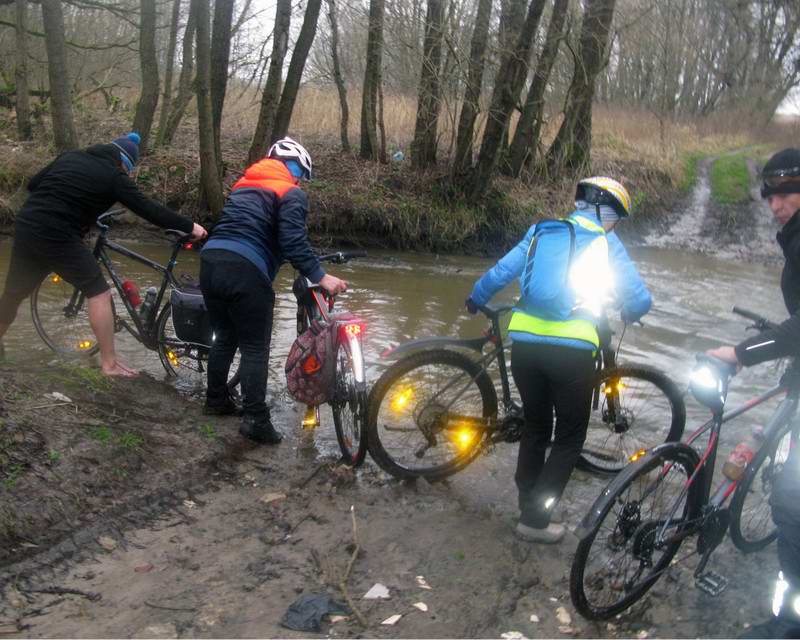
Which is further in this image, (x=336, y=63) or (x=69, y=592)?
(x=336, y=63)

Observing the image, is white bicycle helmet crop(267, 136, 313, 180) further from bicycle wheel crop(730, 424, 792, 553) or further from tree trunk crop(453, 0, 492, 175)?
tree trunk crop(453, 0, 492, 175)

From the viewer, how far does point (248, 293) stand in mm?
4895

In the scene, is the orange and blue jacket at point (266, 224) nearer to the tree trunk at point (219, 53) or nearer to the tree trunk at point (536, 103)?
the tree trunk at point (219, 53)

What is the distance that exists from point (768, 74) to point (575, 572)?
1455 inches

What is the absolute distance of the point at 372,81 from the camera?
1622 cm

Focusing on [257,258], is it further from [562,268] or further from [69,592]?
[69,592]

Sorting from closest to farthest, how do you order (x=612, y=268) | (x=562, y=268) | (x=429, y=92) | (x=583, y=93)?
(x=562, y=268) → (x=612, y=268) → (x=429, y=92) → (x=583, y=93)

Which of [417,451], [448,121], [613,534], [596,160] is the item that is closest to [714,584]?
[613,534]

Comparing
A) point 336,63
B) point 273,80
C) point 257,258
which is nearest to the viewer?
point 257,258

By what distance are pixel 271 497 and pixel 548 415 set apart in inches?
68.2

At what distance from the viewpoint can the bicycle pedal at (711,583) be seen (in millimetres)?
3693

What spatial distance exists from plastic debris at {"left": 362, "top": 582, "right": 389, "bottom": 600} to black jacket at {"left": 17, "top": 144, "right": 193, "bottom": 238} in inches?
133

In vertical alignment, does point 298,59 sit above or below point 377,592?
above

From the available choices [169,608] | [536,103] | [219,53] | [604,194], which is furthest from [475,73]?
[169,608]
